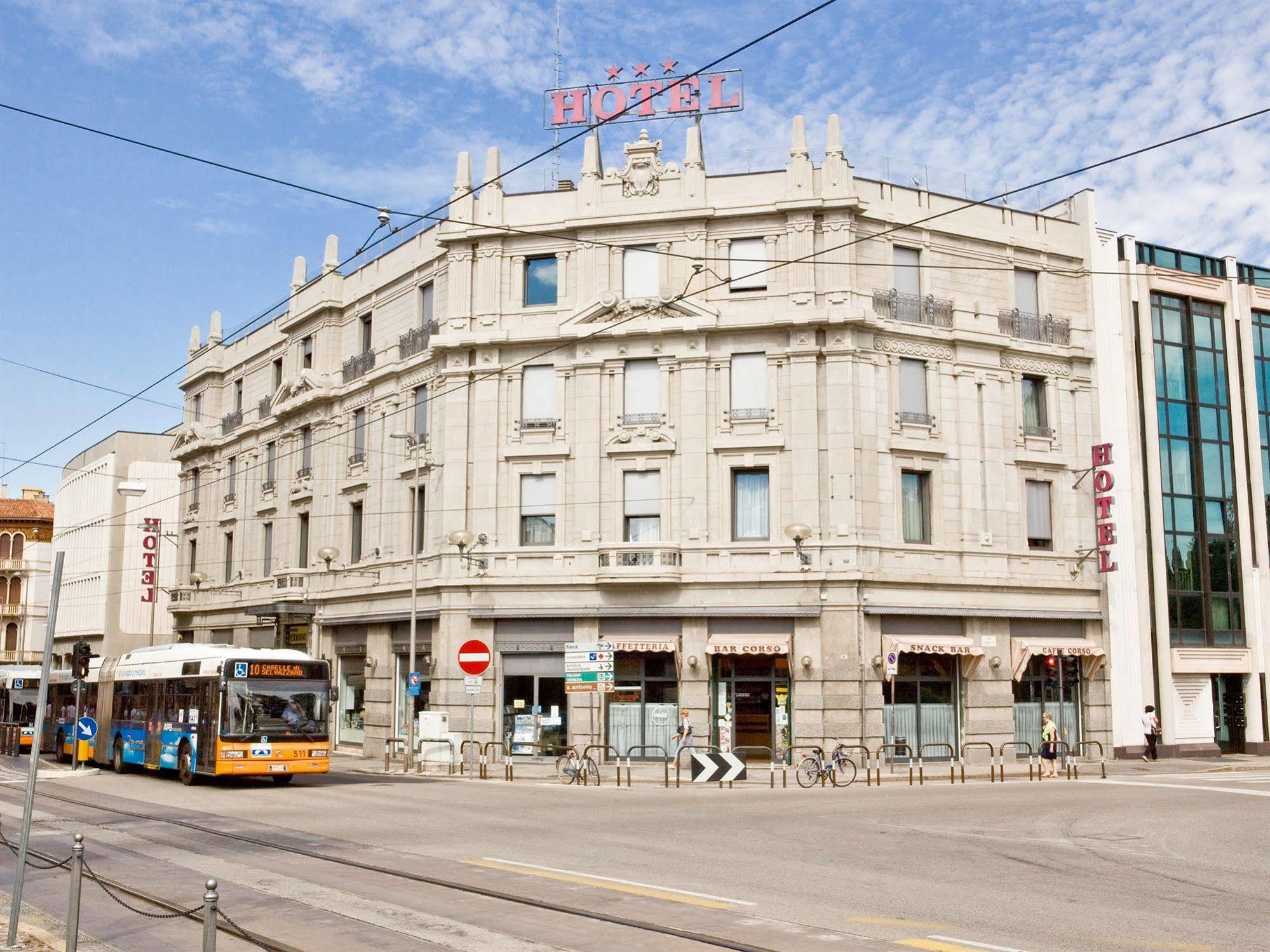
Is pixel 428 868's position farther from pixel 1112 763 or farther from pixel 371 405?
pixel 371 405

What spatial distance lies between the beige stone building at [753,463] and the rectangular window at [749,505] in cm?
9

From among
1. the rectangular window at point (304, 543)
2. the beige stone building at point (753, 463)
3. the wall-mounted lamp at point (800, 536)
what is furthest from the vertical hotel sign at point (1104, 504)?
the rectangular window at point (304, 543)

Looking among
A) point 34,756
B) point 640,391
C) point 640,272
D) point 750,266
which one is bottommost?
point 34,756

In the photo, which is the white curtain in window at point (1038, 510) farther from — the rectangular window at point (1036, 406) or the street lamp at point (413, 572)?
the street lamp at point (413, 572)

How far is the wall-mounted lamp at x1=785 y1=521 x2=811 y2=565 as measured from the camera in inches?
1337

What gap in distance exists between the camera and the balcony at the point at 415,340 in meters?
39.9

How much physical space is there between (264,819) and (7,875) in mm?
6384

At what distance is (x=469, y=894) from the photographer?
13.0 meters

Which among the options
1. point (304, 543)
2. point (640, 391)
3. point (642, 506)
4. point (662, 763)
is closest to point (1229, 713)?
point (662, 763)

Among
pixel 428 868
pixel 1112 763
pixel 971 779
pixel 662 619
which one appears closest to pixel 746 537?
pixel 662 619

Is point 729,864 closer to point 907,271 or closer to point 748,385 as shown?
point 748,385

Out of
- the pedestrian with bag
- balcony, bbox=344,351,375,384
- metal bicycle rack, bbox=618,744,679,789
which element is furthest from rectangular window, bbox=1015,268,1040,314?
balcony, bbox=344,351,375,384

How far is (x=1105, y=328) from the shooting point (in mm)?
39594

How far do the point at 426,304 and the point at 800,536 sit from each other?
15.0 meters
